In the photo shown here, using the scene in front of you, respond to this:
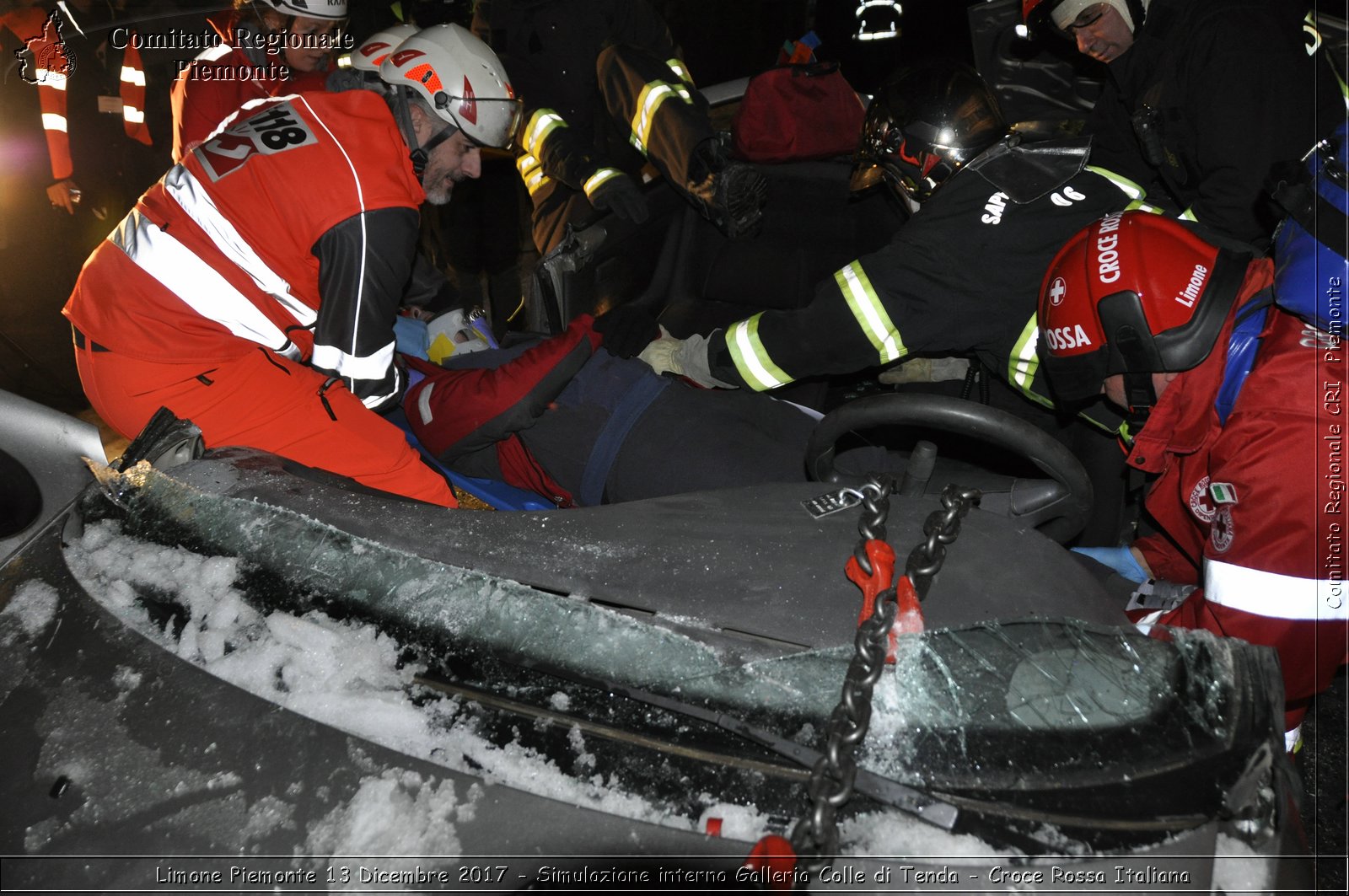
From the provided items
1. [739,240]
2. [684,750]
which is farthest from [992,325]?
[684,750]

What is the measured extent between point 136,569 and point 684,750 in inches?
40.3

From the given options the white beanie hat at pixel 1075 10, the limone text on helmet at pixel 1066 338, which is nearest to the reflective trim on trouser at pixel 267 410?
the limone text on helmet at pixel 1066 338

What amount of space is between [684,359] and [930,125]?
3.68 ft

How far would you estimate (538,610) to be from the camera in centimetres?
141

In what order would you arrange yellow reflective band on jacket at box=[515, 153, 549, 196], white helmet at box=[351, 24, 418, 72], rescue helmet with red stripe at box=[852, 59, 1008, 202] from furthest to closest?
yellow reflective band on jacket at box=[515, 153, 549, 196] < white helmet at box=[351, 24, 418, 72] < rescue helmet with red stripe at box=[852, 59, 1008, 202]

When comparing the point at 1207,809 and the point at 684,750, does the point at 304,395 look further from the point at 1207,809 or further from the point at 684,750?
the point at 1207,809

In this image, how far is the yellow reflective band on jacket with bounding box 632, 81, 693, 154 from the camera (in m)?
4.23

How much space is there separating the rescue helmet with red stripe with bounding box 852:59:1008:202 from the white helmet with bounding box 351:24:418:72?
193 centimetres

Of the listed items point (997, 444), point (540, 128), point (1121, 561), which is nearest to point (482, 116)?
point (540, 128)

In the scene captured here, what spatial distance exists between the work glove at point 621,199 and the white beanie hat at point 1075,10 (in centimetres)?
189

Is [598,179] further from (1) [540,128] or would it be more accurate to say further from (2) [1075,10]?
(2) [1075,10]

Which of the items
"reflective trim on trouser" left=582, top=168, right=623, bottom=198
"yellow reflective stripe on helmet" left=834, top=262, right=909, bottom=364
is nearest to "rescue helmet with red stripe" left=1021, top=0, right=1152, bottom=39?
"yellow reflective stripe on helmet" left=834, top=262, right=909, bottom=364

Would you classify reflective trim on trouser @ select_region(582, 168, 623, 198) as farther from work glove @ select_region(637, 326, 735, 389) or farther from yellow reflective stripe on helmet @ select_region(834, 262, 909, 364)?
yellow reflective stripe on helmet @ select_region(834, 262, 909, 364)

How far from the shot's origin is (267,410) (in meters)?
2.75
